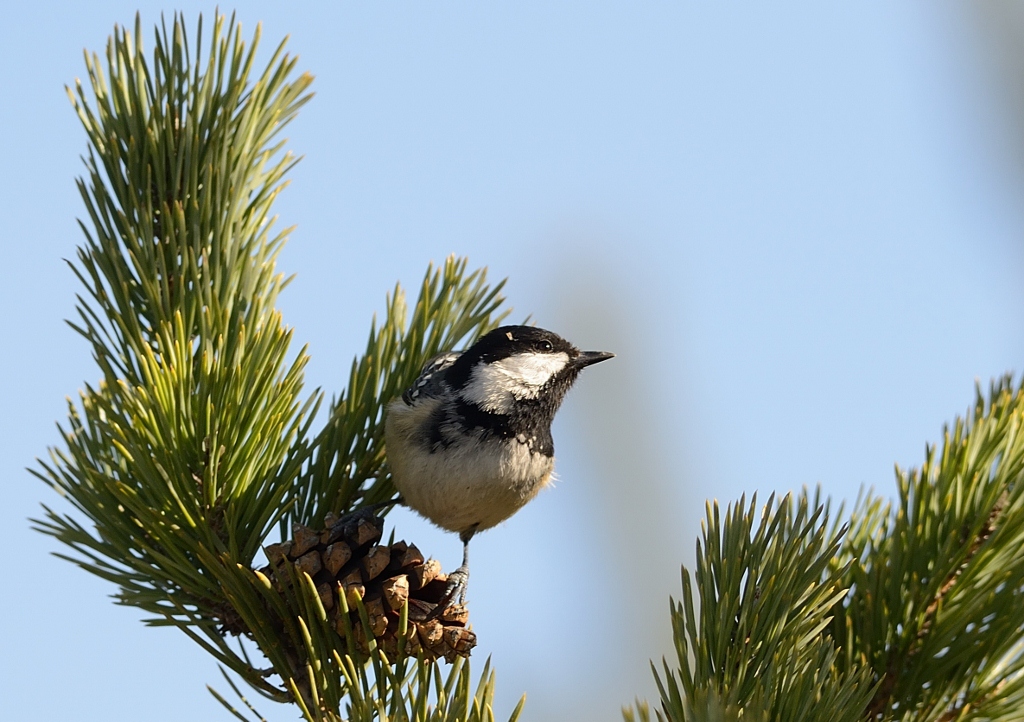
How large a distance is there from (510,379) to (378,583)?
4.10 ft

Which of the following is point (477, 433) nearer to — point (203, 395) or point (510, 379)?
point (510, 379)

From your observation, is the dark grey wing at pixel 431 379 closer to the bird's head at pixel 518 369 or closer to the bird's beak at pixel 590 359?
the bird's head at pixel 518 369

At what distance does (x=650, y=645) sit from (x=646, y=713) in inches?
91.1

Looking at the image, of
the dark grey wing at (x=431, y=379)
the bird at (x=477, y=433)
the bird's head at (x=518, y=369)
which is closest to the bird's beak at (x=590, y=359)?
the bird's head at (x=518, y=369)

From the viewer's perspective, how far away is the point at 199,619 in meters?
1.59

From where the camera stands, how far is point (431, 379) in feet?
7.88

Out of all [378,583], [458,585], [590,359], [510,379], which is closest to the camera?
[378,583]

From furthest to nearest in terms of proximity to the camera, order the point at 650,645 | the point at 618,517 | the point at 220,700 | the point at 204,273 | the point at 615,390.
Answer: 1. the point at 615,390
2. the point at 618,517
3. the point at 650,645
4. the point at 204,273
5. the point at 220,700

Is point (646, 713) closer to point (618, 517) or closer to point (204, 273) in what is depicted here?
point (204, 273)

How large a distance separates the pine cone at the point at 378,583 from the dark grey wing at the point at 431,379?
55cm

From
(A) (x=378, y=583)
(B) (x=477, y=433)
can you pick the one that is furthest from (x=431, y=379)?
(A) (x=378, y=583)

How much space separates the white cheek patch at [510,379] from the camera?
2666 millimetres

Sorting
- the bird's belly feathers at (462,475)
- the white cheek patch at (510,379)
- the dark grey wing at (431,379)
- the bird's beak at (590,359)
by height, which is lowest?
the bird's belly feathers at (462,475)

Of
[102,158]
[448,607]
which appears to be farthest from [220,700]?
[102,158]
